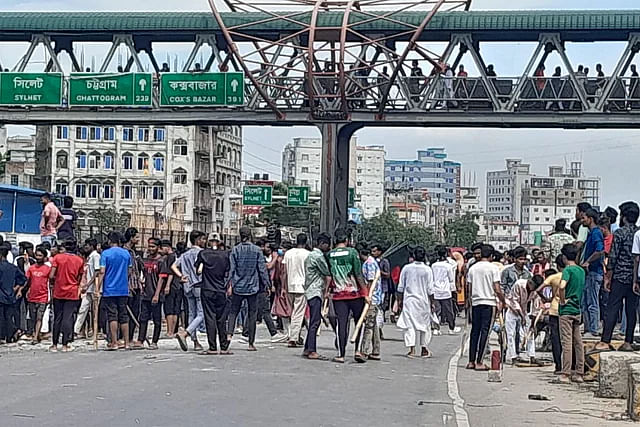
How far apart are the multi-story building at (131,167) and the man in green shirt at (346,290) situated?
7596 centimetres

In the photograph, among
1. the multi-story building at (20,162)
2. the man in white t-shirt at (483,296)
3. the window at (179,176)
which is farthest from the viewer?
the window at (179,176)

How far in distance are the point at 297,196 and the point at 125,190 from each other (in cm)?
3479

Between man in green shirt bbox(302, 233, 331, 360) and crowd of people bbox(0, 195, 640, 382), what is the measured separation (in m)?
0.02

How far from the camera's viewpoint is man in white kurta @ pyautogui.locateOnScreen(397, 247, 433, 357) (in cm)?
1789

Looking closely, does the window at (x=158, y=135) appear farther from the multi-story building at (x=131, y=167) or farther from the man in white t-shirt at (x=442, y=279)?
the man in white t-shirt at (x=442, y=279)

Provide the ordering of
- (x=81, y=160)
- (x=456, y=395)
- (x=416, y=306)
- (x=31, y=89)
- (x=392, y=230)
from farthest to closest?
(x=81, y=160), (x=392, y=230), (x=31, y=89), (x=416, y=306), (x=456, y=395)

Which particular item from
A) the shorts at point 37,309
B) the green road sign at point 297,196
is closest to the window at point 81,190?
the green road sign at point 297,196

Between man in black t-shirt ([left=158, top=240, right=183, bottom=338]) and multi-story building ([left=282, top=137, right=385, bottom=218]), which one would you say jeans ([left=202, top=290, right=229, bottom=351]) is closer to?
man in black t-shirt ([left=158, top=240, right=183, bottom=338])

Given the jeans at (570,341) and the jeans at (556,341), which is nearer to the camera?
the jeans at (570,341)

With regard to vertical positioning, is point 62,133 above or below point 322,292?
above

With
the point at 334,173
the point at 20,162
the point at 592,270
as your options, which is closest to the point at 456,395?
the point at 592,270

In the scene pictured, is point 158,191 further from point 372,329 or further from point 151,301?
point 372,329

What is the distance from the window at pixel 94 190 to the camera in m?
94.0

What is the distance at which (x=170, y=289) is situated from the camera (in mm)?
18766
